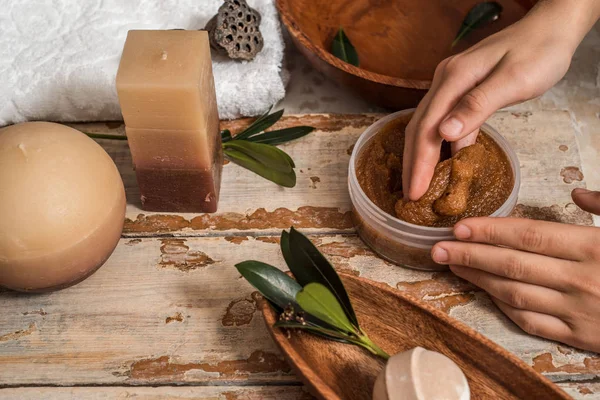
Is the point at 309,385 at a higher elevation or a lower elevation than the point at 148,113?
lower

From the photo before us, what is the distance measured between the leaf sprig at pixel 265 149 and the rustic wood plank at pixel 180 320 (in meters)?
0.11

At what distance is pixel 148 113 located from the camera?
84cm

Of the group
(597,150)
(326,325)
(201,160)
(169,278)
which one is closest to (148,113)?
(201,160)

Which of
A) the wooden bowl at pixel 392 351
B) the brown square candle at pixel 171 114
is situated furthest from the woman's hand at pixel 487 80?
the brown square candle at pixel 171 114

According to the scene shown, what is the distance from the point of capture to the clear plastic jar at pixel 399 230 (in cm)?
86

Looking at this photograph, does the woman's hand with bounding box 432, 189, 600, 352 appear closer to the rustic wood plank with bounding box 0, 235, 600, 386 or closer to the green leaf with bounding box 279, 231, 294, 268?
the rustic wood plank with bounding box 0, 235, 600, 386

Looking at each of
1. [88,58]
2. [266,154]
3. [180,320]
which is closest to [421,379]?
[180,320]

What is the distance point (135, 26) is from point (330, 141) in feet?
1.29

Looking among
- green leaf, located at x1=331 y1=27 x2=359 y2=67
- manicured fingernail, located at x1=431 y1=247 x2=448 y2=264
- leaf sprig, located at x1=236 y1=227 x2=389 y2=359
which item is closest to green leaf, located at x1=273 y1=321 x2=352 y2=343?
leaf sprig, located at x1=236 y1=227 x2=389 y2=359

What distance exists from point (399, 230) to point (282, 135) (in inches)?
10.5

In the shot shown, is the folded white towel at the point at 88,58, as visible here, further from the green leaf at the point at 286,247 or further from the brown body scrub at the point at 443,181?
the green leaf at the point at 286,247

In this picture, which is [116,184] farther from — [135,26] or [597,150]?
[597,150]

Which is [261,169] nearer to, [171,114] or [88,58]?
[171,114]

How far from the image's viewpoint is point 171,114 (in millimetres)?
838
